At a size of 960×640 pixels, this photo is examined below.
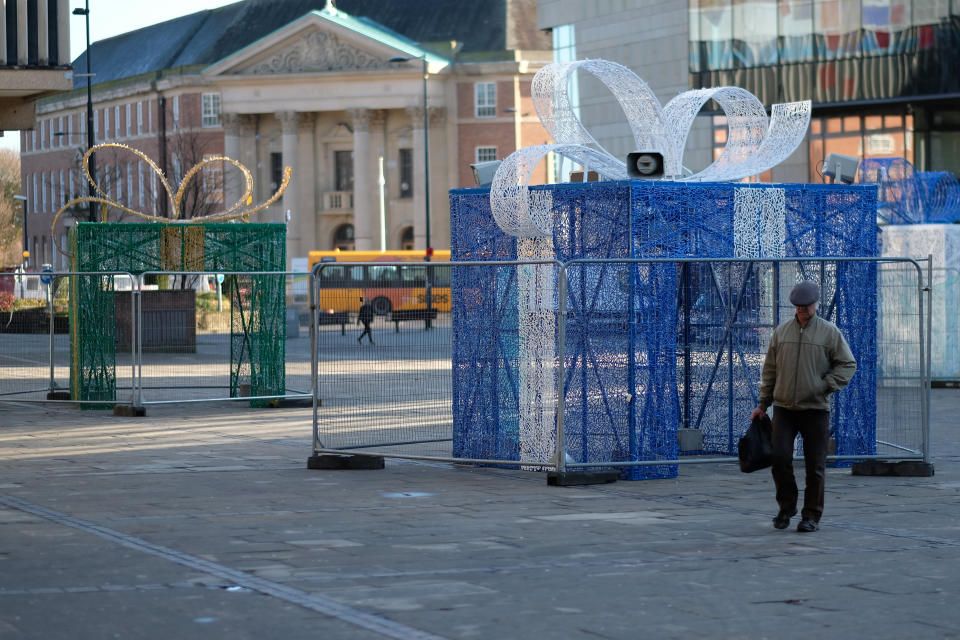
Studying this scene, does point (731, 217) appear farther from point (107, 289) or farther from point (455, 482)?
point (107, 289)

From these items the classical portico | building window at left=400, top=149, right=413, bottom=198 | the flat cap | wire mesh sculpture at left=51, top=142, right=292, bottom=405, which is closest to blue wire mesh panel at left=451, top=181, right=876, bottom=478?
the flat cap

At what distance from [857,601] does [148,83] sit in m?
98.4

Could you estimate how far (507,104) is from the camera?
92.7 m

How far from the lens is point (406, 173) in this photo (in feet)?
311

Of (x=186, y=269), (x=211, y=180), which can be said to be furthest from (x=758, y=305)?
(x=211, y=180)

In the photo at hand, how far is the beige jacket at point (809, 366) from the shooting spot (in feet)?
34.3

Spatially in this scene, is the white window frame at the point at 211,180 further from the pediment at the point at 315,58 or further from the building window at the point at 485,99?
the building window at the point at 485,99

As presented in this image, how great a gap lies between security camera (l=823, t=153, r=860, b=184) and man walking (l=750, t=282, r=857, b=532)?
5.63m

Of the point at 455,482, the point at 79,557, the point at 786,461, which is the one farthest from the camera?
the point at 455,482

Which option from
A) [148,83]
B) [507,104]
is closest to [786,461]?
[507,104]

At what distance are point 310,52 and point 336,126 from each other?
458 cm

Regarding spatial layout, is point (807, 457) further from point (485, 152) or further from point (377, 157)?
point (377, 157)

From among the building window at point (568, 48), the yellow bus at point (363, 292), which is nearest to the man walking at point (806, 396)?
the yellow bus at point (363, 292)

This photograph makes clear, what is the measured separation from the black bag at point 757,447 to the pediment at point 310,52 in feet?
265
